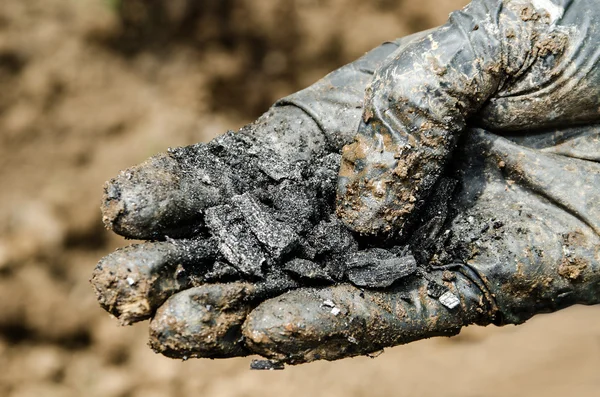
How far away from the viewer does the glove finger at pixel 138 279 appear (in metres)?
1.25

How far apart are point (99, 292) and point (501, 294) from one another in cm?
90

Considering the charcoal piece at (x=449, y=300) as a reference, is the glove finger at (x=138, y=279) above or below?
above

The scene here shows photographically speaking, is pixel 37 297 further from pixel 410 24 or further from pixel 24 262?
pixel 410 24

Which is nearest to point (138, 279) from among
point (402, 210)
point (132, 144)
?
point (402, 210)

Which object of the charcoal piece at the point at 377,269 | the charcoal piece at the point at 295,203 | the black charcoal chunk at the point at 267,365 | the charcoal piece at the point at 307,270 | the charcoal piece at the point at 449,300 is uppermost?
the charcoal piece at the point at 295,203

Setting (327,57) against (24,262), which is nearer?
(24,262)

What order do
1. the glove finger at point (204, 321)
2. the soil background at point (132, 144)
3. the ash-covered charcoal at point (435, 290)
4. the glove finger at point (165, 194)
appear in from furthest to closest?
1. the soil background at point (132, 144)
2. the ash-covered charcoal at point (435, 290)
3. the glove finger at point (165, 194)
4. the glove finger at point (204, 321)

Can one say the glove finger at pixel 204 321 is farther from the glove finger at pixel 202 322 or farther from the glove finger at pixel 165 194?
the glove finger at pixel 165 194

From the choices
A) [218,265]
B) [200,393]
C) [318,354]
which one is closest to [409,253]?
[318,354]

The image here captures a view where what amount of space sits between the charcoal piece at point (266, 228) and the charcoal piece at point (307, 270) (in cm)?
3

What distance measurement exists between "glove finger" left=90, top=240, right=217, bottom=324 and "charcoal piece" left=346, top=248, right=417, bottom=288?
37 cm

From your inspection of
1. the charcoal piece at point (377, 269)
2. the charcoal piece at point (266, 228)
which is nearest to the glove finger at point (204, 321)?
the charcoal piece at point (266, 228)

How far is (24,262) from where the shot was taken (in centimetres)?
303

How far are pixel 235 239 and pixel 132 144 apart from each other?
2052 millimetres
